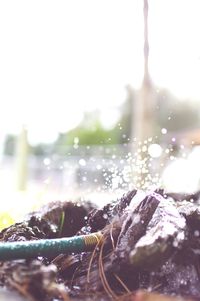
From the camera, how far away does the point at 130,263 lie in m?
2.75

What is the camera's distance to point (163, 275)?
2.91 m

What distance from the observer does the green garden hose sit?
2691 mm

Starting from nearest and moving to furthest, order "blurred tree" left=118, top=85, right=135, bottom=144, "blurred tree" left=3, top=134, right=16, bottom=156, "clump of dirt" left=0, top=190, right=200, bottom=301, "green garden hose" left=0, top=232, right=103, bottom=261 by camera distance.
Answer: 1. "clump of dirt" left=0, top=190, right=200, bottom=301
2. "green garden hose" left=0, top=232, right=103, bottom=261
3. "blurred tree" left=118, top=85, right=135, bottom=144
4. "blurred tree" left=3, top=134, right=16, bottom=156

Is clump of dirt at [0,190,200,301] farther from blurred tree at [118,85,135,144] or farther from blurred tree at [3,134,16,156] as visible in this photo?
blurred tree at [3,134,16,156]

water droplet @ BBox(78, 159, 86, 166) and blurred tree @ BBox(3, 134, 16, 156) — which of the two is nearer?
water droplet @ BBox(78, 159, 86, 166)

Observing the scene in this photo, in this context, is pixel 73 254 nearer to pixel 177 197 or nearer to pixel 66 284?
pixel 66 284

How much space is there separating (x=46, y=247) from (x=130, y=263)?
1.65ft

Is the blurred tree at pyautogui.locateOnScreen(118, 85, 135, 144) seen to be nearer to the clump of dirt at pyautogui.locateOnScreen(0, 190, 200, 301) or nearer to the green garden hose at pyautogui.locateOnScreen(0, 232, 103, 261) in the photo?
the clump of dirt at pyautogui.locateOnScreen(0, 190, 200, 301)

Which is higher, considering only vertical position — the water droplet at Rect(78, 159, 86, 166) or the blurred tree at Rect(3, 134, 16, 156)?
the blurred tree at Rect(3, 134, 16, 156)

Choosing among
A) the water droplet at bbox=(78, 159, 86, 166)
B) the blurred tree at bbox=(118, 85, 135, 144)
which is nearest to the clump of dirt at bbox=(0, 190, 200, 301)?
the water droplet at bbox=(78, 159, 86, 166)

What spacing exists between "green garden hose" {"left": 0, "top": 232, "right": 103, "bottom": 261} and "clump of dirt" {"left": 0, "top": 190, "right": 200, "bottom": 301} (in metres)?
0.05

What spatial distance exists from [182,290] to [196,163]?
20.2ft

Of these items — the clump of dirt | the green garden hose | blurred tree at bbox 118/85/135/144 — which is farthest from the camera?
blurred tree at bbox 118/85/135/144

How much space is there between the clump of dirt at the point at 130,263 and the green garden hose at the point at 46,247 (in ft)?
0.17
